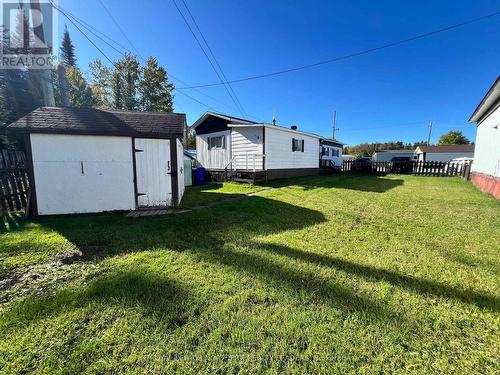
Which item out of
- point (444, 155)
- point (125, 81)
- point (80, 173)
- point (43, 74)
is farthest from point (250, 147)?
point (444, 155)

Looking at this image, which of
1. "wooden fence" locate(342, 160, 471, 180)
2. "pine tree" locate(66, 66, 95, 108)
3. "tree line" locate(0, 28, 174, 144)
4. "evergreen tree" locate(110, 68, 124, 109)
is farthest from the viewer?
"evergreen tree" locate(110, 68, 124, 109)

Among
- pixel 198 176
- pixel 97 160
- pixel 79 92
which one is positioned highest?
pixel 79 92

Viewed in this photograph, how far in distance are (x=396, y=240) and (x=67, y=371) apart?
4.87 m

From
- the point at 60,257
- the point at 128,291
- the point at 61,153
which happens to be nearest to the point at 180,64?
the point at 61,153

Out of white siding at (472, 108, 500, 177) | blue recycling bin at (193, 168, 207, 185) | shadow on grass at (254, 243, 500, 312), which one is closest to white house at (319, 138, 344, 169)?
white siding at (472, 108, 500, 177)

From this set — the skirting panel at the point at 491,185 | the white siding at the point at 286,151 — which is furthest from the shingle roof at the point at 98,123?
the skirting panel at the point at 491,185

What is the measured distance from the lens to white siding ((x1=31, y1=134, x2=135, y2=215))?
5.57 m

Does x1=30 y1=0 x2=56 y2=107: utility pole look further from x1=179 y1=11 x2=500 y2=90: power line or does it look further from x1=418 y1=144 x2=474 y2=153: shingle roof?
x1=418 y1=144 x2=474 y2=153: shingle roof

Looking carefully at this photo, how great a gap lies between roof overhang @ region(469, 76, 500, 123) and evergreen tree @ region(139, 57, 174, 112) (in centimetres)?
3403

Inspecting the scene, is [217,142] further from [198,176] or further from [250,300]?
[250,300]

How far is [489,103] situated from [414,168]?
10.4 meters

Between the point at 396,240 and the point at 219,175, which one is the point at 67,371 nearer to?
the point at 396,240

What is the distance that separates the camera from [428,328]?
1974 mm

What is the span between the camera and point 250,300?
2373mm
